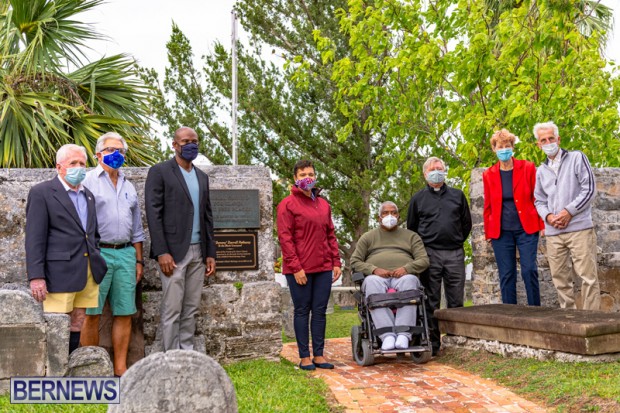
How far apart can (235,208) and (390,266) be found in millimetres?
1533

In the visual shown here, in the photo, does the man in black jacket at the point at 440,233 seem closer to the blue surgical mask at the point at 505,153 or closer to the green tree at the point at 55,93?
the blue surgical mask at the point at 505,153

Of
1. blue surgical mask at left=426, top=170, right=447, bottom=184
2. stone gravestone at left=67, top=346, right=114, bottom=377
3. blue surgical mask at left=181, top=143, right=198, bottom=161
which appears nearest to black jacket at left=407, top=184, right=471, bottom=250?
blue surgical mask at left=426, top=170, right=447, bottom=184

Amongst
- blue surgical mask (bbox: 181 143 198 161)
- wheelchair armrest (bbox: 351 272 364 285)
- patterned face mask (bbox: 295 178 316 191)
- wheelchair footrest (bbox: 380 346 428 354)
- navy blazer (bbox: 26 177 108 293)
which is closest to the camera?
navy blazer (bbox: 26 177 108 293)

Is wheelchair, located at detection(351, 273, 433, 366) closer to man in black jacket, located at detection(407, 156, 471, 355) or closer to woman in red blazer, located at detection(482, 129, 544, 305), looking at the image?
man in black jacket, located at detection(407, 156, 471, 355)

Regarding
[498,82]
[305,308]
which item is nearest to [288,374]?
[305,308]

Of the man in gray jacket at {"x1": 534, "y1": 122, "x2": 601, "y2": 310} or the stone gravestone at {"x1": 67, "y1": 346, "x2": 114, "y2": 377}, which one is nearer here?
the stone gravestone at {"x1": 67, "y1": 346, "x2": 114, "y2": 377}

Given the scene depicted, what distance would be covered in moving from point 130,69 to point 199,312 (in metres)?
5.71

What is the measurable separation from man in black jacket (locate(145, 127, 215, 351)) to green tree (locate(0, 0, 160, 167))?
331 cm

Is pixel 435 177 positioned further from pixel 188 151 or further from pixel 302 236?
pixel 188 151

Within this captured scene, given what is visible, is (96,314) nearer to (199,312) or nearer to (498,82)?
(199,312)

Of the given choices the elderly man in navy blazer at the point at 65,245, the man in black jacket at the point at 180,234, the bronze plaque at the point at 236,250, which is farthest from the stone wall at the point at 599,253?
the elderly man in navy blazer at the point at 65,245

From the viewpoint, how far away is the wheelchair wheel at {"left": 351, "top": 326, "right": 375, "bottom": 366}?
5.98 meters

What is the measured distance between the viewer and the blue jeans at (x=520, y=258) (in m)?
6.29

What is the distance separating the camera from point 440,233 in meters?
6.42
